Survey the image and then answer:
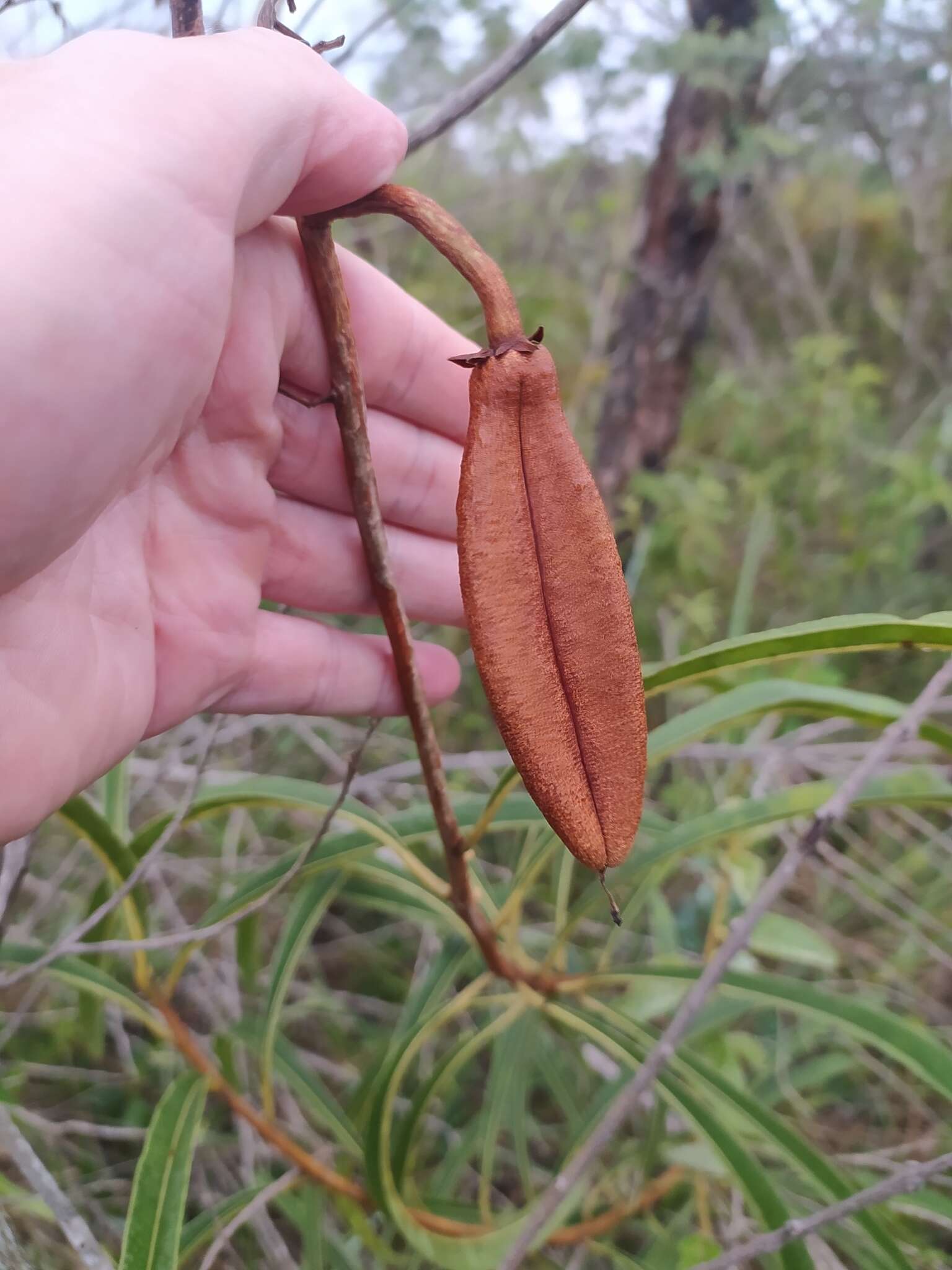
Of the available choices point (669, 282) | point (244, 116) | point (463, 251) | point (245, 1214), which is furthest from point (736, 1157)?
point (669, 282)

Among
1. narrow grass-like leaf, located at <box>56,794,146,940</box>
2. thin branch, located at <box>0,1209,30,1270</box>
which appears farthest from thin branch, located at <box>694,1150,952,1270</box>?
narrow grass-like leaf, located at <box>56,794,146,940</box>

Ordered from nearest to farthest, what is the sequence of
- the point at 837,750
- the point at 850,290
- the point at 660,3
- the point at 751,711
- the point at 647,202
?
the point at 751,711 < the point at 837,750 < the point at 660,3 < the point at 647,202 < the point at 850,290

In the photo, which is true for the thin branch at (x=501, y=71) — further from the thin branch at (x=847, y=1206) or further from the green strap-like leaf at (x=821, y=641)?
the thin branch at (x=847, y=1206)

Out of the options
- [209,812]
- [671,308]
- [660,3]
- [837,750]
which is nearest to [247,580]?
[209,812]

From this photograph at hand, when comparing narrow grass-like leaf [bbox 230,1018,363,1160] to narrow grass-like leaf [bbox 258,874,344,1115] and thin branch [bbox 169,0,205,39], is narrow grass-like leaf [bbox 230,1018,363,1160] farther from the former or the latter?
thin branch [bbox 169,0,205,39]

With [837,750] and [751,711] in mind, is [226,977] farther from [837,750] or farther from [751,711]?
[837,750]

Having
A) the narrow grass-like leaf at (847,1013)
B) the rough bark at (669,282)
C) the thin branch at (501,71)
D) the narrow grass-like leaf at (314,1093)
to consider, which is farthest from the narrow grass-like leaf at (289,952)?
the rough bark at (669,282)

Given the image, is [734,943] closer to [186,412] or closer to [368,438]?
[368,438]
